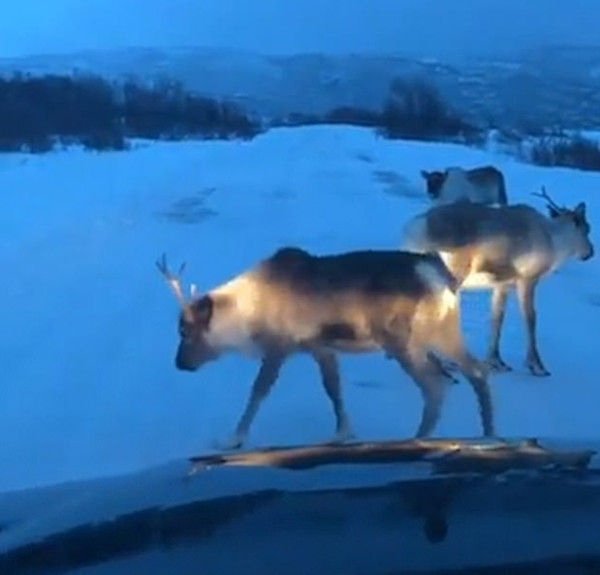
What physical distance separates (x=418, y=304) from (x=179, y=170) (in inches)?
29.9

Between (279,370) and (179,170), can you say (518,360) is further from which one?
(179,170)

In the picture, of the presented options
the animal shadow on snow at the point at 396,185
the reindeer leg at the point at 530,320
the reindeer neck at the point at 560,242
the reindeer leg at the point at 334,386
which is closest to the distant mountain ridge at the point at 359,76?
the animal shadow on snow at the point at 396,185

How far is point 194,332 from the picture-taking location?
3.02 metres

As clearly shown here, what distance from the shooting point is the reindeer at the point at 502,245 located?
3189 mm

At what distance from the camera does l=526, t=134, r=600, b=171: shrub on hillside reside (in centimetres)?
349

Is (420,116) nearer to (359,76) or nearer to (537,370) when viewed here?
(359,76)

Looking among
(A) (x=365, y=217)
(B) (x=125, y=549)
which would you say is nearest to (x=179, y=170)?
(A) (x=365, y=217)

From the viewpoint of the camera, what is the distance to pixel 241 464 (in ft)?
5.74

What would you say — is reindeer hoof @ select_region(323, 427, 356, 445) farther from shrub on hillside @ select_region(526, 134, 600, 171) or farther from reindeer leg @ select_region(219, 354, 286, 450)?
shrub on hillside @ select_region(526, 134, 600, 171)

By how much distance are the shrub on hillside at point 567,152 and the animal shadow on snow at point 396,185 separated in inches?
10.7

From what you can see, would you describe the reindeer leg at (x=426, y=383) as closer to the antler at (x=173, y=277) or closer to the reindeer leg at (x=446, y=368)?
the reindeer leg at (x=446, y=368)

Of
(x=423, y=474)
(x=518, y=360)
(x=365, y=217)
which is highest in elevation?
(x=423, y=474)

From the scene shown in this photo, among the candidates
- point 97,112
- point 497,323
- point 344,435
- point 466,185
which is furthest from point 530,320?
point 97,112

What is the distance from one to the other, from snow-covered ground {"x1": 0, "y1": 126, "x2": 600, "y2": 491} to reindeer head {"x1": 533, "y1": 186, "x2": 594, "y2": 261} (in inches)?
1.4
